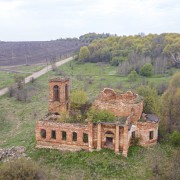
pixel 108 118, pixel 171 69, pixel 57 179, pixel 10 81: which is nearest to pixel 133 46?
pixel 171 69

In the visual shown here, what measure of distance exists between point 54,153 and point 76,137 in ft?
7.88

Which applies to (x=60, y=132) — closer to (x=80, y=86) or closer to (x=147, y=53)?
(x=80, y=86)

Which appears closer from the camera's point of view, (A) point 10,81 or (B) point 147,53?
(A) point 10,81

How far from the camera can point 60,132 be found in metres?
24.8

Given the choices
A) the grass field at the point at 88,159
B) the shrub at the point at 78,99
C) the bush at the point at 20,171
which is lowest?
the grass field at the point at 88,159

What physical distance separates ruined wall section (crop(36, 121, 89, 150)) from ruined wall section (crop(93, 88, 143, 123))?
16.0 feet

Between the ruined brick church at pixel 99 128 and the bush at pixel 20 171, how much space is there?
6457 millimetres

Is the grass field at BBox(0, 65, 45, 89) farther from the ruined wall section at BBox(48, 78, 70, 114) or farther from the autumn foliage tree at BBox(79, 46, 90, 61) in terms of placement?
the ruined wall section at BBox(48, 78, 70, 114)

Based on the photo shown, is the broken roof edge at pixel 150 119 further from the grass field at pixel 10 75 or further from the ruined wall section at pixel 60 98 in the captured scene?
the grass field at pixel 10 75

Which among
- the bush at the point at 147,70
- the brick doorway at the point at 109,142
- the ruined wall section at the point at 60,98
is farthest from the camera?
the bush at the point at 147,70

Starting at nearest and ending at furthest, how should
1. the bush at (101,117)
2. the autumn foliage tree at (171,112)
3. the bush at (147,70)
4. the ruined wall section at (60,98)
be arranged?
1. the bush at (101,117)
2. the ruined wall section at (60,98)
3. the autumn foliage tree at (171,112)
4. the bush at (147,70)

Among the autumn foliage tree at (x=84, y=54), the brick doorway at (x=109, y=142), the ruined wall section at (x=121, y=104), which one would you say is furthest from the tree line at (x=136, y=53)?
the brick doorway at (x=109, y=142)

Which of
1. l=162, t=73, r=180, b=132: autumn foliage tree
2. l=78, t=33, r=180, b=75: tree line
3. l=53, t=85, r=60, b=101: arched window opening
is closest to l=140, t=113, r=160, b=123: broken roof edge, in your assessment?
l=162, t=73, r=180, b=132: autumn foliage tree

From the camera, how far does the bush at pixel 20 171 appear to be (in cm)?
1762
